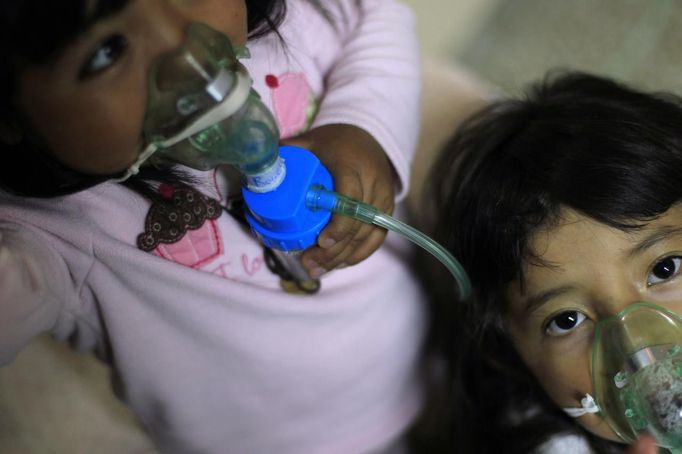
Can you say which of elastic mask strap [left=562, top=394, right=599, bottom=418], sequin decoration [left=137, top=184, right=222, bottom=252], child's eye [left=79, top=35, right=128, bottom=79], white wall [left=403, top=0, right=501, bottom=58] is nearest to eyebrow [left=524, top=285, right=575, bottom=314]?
elastic mask strap [left=562, top=394, right=599, bottom=418]

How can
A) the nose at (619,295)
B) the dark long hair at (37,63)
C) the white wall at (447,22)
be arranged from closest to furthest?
1. the dark long hair at (37,63)
2. the nose at (619,295)
3. the white wall at (447,22)

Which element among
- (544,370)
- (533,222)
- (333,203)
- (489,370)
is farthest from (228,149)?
(489,370)

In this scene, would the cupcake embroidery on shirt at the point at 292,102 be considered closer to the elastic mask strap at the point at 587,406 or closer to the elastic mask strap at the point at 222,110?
the elastic mask strap at the point at 222,110

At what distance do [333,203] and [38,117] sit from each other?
27 centimetres

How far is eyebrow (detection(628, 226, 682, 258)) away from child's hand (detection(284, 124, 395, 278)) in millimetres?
283

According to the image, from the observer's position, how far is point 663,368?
0.69m

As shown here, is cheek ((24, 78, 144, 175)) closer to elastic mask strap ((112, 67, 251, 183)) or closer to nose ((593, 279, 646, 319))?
elastic mask strap ((112, 67, 251, 183))

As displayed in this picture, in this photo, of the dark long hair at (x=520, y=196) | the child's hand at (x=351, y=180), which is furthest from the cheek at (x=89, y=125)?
the dark long hair at (x=520, y=196)

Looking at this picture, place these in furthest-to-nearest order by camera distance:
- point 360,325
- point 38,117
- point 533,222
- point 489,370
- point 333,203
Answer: point 489,370 → point 360,325 → point 533,222 → point 333,203 → point 38,117

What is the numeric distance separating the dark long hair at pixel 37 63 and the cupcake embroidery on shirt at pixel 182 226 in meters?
0.02

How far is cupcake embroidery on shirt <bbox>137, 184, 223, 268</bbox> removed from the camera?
0.73 meters

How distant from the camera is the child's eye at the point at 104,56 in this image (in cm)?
49

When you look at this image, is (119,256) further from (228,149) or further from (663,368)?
(663,368)

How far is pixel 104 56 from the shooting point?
19.3 inches
